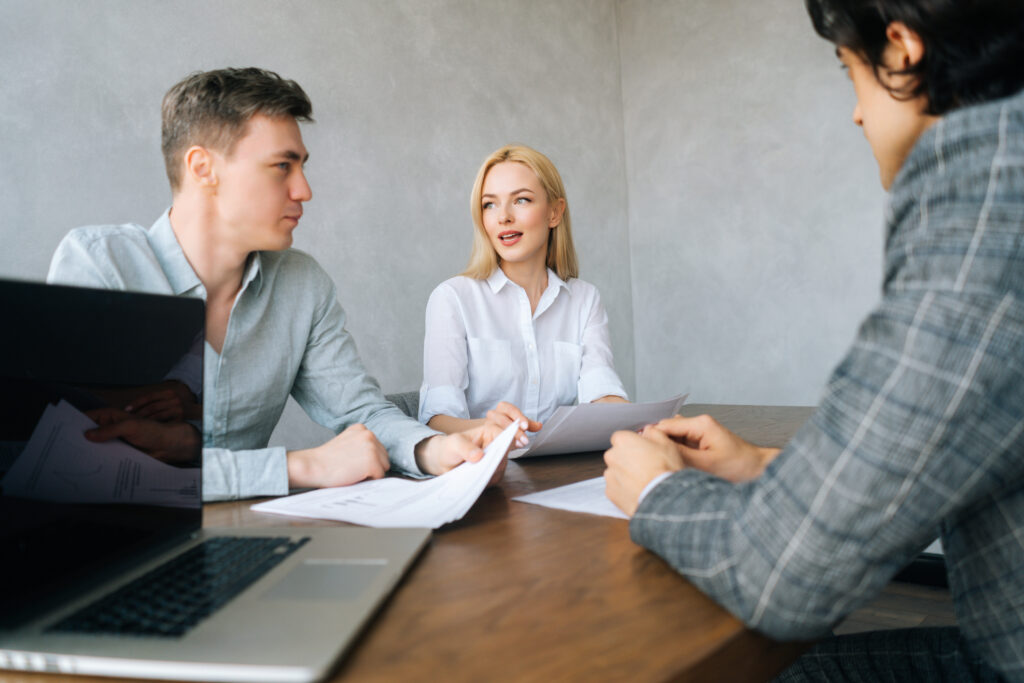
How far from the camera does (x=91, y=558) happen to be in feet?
1.92

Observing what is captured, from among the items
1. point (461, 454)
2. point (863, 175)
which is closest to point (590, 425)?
point (461, 454)

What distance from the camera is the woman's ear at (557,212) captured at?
2430 millimetres

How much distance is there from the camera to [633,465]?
0.79 meters

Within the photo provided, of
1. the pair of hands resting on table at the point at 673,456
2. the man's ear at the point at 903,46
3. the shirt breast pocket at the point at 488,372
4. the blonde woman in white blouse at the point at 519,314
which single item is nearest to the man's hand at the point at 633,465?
the pair of hands resting on table at the point at 673,456

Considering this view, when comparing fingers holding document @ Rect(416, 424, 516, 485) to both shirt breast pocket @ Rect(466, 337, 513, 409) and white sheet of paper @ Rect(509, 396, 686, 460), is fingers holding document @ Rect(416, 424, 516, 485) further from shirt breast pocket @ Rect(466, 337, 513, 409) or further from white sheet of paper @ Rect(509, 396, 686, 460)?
shirt breast pocket @ Rect(466, 337, 513, 409)

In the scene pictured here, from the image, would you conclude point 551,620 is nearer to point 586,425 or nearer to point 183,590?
point 183,590

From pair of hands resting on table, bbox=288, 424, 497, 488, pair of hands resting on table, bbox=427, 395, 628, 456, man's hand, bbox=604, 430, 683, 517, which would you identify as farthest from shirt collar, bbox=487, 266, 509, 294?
man's hand, bbox=604, 430, 683, 517

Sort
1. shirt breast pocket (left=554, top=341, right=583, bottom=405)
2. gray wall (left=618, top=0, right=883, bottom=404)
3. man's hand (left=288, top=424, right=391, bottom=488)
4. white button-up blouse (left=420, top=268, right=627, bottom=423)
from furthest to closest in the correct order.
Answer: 1. gray wall (left=618, top=0, right=883, bottom=404)
2. shirt breast pocket (left=554, top=341, right=583, bottom=405)
3. white button-up blouse (left=420, top=268, right=627, bottom=423)
4. man's hand (left=288, top=424, right=391, bottom=488)

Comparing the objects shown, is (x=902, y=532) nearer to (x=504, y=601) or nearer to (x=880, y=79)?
(x=504, y=601)

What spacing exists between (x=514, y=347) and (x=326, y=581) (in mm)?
1620

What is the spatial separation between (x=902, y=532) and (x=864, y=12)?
0.48m

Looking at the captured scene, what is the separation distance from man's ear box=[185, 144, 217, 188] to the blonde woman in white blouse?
0.78 meters

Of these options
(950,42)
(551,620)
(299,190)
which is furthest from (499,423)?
(950,42)

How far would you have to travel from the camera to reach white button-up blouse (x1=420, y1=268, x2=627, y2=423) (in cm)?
206
